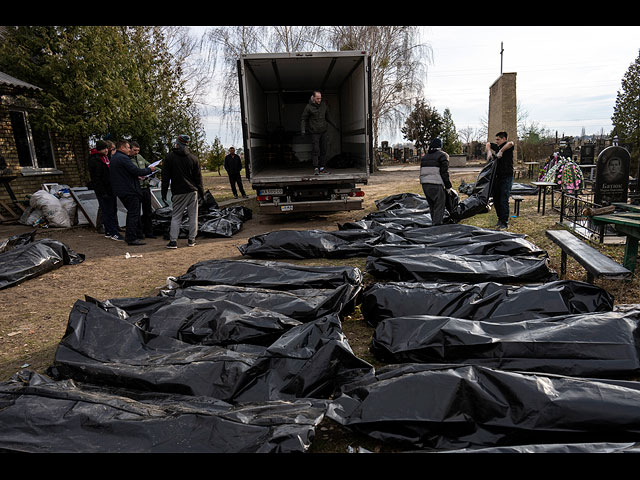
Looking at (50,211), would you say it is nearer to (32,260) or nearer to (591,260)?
(32,260)

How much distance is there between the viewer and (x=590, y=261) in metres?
3.96

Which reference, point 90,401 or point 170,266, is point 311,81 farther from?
point 90,401

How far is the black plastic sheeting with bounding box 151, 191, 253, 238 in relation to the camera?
8305mm

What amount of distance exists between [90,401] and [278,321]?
144 centimetres

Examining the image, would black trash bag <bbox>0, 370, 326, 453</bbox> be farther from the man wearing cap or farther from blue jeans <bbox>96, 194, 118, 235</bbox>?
blue jeans <bbox>96, 194, 118, 235</bbox>

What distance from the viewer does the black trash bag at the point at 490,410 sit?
1930 millimetres

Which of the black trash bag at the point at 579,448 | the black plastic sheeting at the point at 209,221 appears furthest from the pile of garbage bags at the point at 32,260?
the black trash bag at the point at 579,448

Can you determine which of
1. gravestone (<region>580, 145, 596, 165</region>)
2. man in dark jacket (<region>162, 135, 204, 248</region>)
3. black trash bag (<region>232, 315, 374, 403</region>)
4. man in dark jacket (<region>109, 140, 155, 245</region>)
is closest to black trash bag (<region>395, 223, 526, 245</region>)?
black trash bag (<region>232, 315, 374, 403</region>)

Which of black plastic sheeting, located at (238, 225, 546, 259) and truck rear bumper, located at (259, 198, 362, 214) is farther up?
truck rear bumper, located at (259, 198, 362, 214)

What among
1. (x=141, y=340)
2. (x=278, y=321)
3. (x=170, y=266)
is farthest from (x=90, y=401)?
(x=170, y=266)

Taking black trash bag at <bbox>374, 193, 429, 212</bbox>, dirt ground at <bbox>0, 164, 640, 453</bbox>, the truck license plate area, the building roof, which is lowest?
dirt ground at <bbox>0, 164, 640, 453</bbox>

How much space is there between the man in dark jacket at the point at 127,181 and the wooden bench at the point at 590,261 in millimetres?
6889

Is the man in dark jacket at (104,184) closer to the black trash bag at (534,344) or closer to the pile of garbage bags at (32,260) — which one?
the pile of garbage bags at (32,260)

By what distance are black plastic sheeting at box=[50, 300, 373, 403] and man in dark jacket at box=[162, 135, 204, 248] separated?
4561mm
